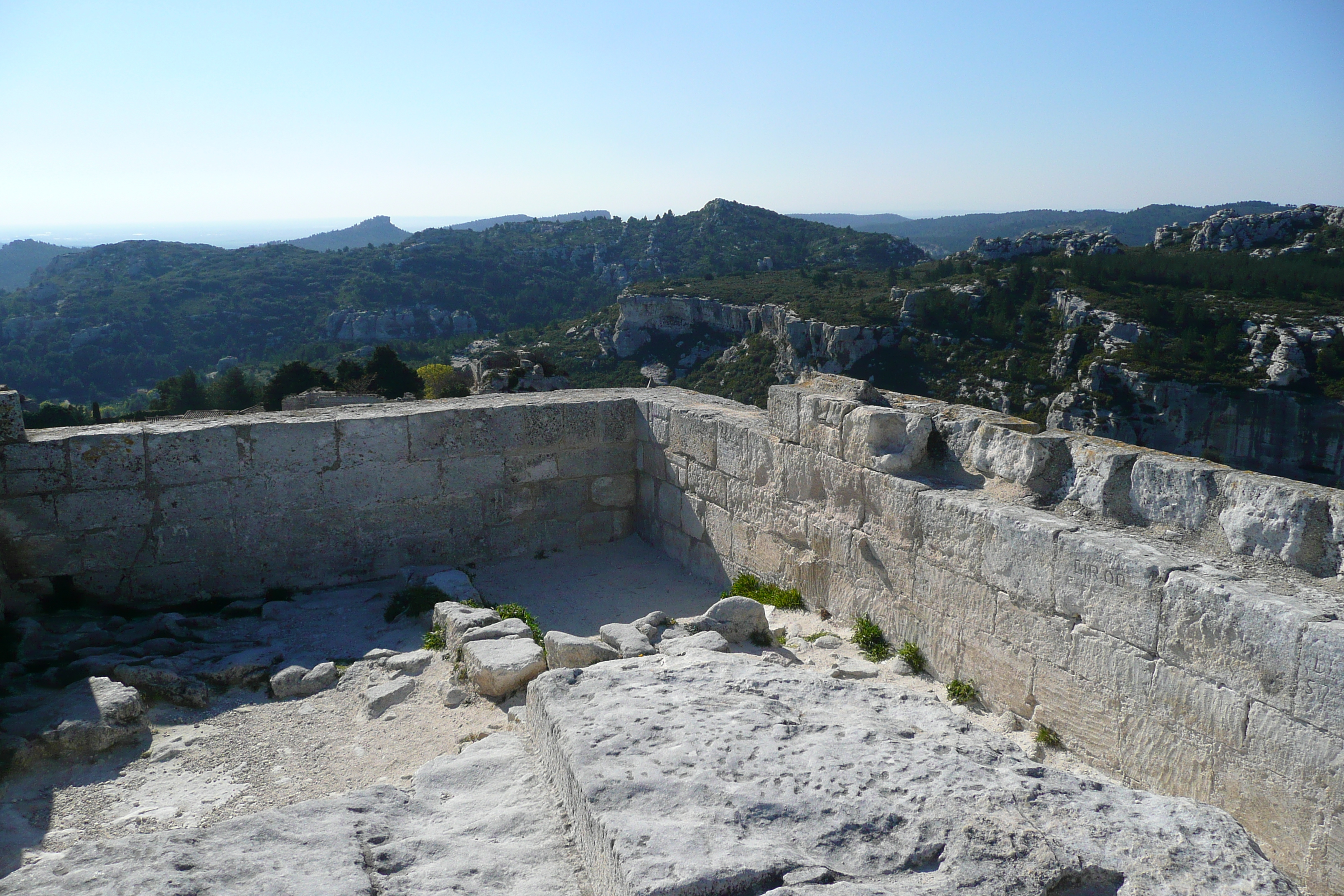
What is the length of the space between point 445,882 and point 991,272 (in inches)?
1911

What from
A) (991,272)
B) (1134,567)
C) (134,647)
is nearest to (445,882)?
(1134,567)

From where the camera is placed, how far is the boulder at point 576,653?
4.18 meters

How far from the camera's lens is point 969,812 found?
2.34m

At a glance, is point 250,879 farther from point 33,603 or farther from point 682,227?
point 682,227

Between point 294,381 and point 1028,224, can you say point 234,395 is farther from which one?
point 1028,224

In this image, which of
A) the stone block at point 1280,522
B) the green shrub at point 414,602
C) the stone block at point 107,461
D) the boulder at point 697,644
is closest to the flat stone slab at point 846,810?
the stone block at point 1280,522

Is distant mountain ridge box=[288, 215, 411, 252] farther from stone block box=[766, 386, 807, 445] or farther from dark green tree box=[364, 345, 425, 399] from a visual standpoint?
stone block box=[766, 386, 807, 445]

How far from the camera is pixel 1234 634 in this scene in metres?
2.87

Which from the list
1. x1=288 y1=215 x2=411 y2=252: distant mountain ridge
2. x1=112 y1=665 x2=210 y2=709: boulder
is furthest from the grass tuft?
x1=288 y1=215 x2=411 y2=252: distant mountain ridge

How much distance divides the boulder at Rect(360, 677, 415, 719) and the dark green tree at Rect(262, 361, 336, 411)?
451 inches

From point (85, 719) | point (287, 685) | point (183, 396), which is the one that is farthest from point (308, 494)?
Result: point (183, 396)

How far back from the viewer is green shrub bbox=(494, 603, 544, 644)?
509cm

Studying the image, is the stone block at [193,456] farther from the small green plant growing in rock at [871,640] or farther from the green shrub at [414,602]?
the small green plant growing in rock at [871,640]

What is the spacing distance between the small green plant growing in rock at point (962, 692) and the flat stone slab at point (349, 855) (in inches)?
83.7
